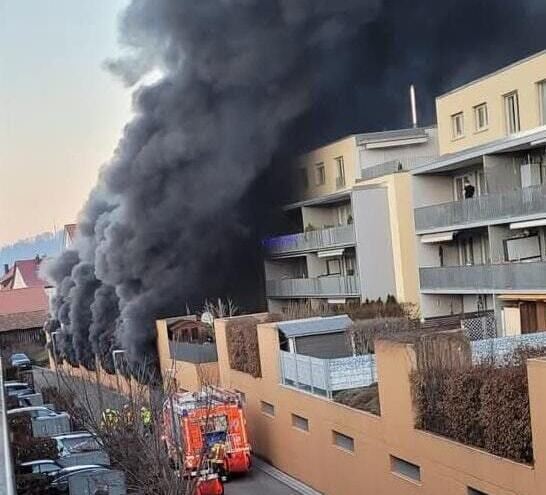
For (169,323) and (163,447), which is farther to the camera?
(169,323)

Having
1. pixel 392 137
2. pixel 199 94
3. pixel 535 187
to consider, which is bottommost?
pixel 535 187

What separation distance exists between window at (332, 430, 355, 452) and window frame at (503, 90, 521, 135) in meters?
12.4

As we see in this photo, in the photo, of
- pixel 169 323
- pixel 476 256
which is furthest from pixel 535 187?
pixel 169 323

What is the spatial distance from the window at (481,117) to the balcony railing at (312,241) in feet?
20.6

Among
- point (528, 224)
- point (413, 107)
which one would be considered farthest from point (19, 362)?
point (528, 224)

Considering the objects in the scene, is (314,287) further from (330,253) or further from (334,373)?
(334,373)

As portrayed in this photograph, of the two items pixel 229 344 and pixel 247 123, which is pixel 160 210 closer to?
pixel 247 123

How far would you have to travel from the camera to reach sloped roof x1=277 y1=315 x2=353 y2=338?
1911 cm

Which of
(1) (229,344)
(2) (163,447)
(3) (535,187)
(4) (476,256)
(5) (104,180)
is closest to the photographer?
(2) (163,447)

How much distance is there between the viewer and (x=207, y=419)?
1731 cm

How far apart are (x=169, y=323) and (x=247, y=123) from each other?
10.4 meters

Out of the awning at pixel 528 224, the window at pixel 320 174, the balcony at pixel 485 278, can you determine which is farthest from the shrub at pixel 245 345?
the window at pixel 320 174

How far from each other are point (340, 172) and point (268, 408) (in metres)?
17.9

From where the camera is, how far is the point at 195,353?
26.6 meters
